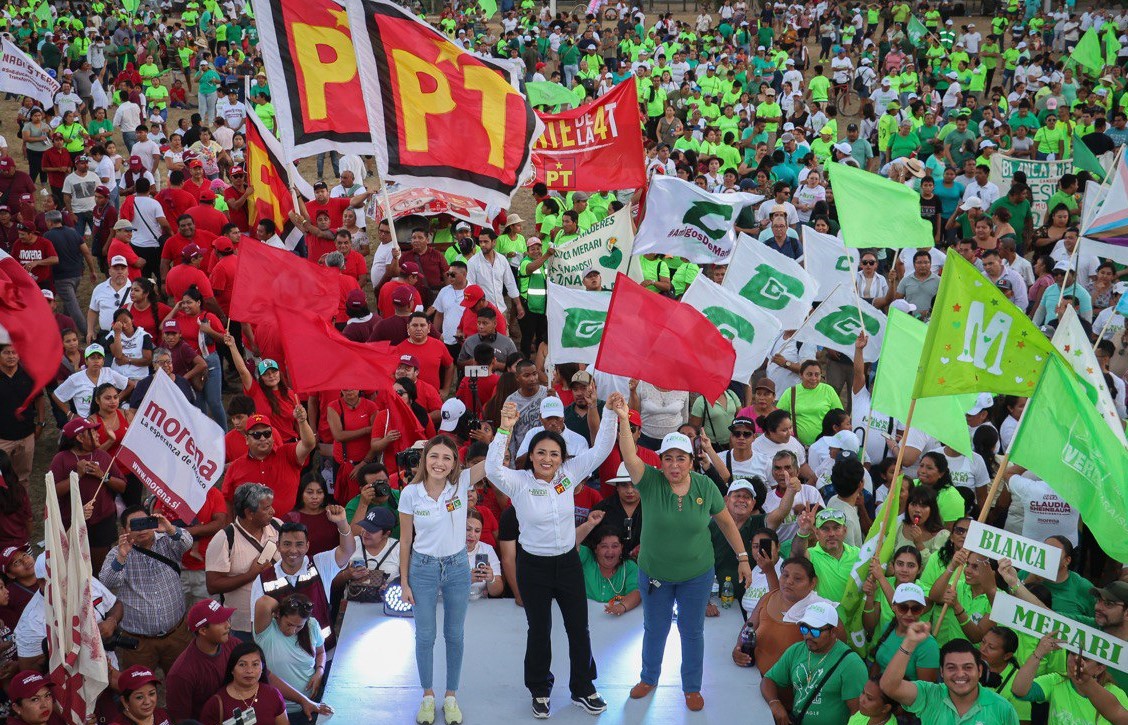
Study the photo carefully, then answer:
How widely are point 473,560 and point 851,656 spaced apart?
108 inches

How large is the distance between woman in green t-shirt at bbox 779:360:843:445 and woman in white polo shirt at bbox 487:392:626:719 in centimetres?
353

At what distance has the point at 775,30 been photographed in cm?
3475

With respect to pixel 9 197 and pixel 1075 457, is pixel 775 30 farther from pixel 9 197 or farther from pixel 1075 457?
pixel 1075 457

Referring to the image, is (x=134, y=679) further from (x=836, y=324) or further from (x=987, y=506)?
(x=836, y=324)

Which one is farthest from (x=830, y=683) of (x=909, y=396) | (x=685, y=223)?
(x=685, y=223)

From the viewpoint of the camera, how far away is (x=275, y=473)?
30.7 feet

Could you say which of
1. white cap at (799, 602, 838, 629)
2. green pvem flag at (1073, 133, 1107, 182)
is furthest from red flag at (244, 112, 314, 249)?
green pvem flag at (1073, 133, 1107, 182)

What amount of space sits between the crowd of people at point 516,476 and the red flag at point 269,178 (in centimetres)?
35

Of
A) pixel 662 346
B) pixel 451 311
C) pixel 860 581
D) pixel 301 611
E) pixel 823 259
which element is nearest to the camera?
pixel 301 611

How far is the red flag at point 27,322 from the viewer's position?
6.25 m

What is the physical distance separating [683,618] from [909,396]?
2883 millimetres

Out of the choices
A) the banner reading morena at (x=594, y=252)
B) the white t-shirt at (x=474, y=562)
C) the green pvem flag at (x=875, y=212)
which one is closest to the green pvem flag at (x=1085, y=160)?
the green pvem flag at (x=875, y=212)

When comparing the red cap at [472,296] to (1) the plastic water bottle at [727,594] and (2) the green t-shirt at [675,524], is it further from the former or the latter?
(2) the green t-shirt at [675,524]

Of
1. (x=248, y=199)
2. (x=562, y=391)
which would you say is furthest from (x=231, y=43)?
(x=562, y=391)
